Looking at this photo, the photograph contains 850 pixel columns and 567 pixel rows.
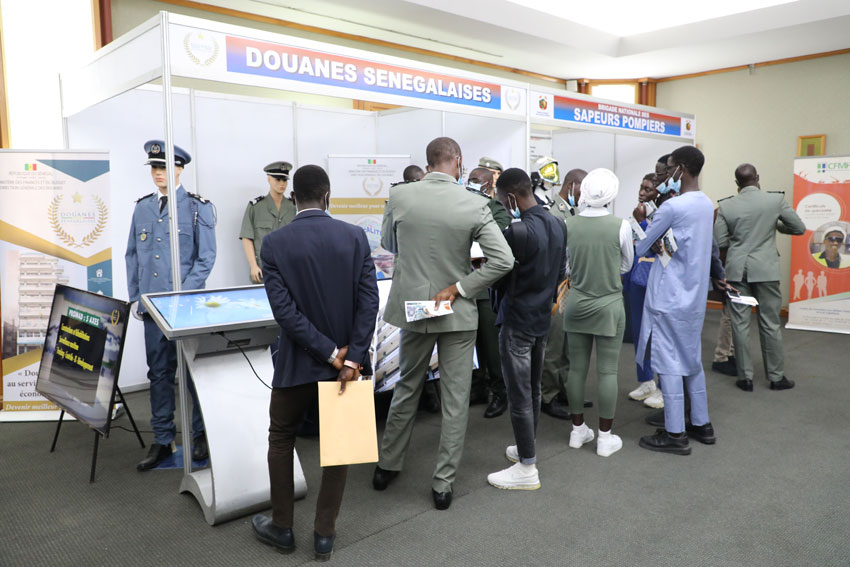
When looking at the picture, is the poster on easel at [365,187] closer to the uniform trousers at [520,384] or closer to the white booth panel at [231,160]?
the white booth panel at [231,160]

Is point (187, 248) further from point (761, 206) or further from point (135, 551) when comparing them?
point (761, 206)

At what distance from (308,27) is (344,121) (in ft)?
4.69

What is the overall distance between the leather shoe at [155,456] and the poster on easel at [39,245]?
3.88ft

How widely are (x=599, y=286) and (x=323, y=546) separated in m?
1.83

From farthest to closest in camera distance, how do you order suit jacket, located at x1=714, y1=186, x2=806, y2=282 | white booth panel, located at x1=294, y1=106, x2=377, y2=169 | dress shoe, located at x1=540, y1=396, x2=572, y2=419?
white booth panel, located at x1=294, y1=106, x2=377, y2=169 → suit jacket, located at x1=714, y1=186, x2=806, y2=282 → dress shoe, located at x1=540, y1=396, x2=572, y2=419

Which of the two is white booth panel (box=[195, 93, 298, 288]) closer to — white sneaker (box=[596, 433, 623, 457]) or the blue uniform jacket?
the blue uniform jacket

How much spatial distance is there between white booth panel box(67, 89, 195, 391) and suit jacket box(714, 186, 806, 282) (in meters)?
4.32

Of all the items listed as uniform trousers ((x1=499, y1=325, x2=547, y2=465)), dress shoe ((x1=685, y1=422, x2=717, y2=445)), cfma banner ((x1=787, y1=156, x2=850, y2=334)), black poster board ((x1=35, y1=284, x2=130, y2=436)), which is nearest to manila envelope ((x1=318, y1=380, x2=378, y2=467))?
uniform trousers ((x1=499, y1=325, x2=547, y2=465))

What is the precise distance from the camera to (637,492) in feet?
9.37

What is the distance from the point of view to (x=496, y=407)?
3955 mm

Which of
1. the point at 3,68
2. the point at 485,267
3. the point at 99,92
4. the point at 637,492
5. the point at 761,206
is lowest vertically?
the point at 637,492

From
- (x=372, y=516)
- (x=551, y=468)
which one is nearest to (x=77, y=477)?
(x=372, y=516)

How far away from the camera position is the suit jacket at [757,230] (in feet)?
14.7

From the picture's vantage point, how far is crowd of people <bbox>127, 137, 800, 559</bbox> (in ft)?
7.15
